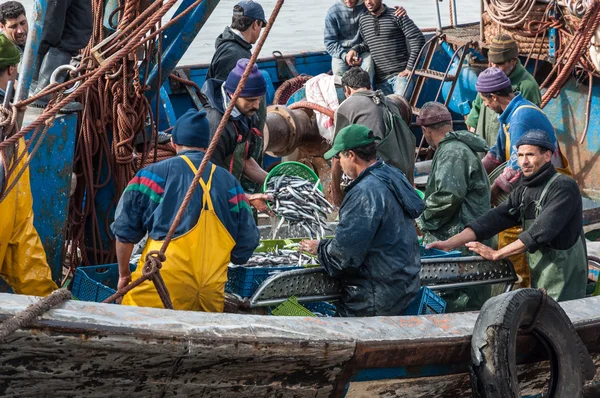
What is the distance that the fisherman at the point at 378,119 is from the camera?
7703mm

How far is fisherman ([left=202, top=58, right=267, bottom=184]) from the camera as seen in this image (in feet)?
22.5

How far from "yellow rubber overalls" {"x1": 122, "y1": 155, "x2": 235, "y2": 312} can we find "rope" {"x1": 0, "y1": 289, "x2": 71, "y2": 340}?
823mm

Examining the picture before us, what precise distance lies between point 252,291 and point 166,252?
959 mm

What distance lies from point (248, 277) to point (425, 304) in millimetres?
1084

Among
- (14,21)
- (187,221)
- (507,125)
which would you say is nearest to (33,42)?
(187,221)

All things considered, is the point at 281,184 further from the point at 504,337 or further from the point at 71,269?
the point at 504,337

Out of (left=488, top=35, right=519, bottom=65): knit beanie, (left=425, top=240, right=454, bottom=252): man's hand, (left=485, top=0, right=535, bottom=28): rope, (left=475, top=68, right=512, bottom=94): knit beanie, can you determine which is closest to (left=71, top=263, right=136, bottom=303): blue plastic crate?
(left=425, top=240, right=454, bottom=252): man's hand

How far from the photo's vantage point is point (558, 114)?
1115 cm

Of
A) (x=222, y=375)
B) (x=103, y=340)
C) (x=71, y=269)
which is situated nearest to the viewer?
(x=103, y=340)

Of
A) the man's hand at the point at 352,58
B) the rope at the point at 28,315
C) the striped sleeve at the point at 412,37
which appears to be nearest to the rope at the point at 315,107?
the man's hand at the point at 352,58

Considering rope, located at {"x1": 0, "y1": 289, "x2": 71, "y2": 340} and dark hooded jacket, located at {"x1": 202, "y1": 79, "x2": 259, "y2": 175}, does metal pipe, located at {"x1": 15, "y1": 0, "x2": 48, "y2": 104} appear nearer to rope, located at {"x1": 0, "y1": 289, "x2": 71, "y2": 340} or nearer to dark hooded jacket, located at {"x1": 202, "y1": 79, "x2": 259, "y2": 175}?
dark hooded jacket, located at {"x1": 202, "y1": 79, "x2": 259, "y2": 175}

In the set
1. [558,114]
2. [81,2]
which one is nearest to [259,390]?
[81,2]

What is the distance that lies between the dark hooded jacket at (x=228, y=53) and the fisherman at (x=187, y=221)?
137 inches

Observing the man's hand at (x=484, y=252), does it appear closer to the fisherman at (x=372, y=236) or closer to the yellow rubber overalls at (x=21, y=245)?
the fisherman at (x=372, y=236)
